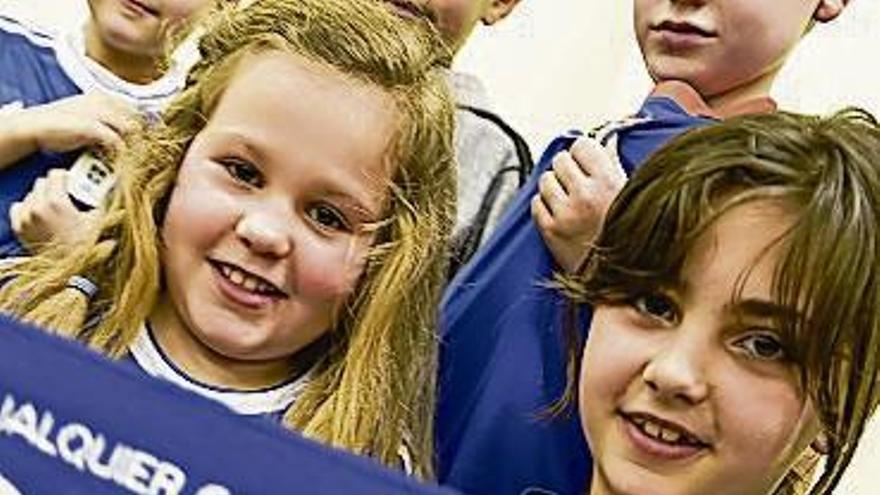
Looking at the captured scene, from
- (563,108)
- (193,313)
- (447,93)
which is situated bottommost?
(563,108)

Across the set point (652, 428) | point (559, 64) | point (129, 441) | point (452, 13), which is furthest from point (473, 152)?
point (559, 64)

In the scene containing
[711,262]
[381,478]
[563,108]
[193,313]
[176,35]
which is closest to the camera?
[381,478]

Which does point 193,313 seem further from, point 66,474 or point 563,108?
point 563,108

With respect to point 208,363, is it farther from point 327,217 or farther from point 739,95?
point 739,95

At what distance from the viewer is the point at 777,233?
1.95ft

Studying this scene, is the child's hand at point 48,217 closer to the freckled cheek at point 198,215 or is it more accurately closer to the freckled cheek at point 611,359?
the freckled cheek at point 198,215

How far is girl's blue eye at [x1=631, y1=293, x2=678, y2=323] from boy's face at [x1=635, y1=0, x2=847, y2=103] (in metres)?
0.18

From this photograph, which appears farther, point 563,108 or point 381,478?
point 563,108

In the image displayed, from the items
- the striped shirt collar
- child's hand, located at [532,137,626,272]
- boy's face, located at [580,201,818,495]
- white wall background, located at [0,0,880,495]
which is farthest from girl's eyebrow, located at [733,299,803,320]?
white wall background, located at [0,0,880,495]

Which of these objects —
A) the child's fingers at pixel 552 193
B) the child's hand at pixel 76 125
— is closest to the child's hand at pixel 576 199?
the child's fingers at pixel 552 193

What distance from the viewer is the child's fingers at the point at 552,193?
0.70 metres

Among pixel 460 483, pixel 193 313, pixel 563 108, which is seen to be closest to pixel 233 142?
pixel 193 313

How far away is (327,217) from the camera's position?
69 cm

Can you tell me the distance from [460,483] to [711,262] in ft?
0.60
